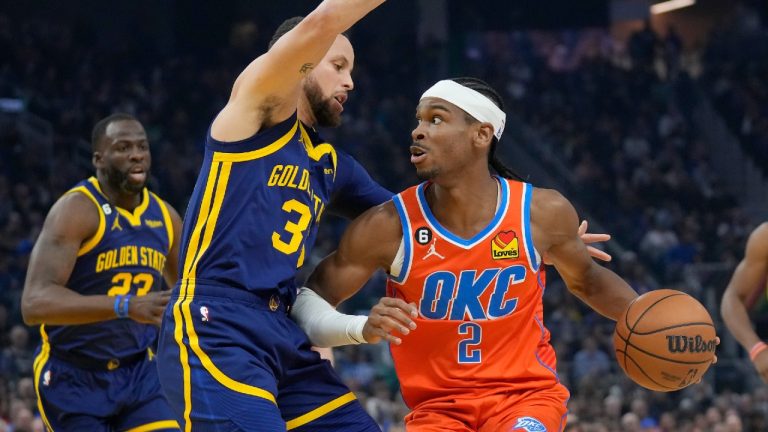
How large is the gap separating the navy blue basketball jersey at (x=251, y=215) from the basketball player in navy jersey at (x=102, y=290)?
1.59 meters

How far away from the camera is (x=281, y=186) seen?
13.3 ft

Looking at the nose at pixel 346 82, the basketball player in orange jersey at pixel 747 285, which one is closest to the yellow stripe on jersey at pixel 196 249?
the nose at pixel 346 82

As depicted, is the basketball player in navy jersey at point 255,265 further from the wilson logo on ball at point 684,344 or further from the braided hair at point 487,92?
the wilson logo on ball at point 684,344

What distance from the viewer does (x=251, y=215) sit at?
396 cm

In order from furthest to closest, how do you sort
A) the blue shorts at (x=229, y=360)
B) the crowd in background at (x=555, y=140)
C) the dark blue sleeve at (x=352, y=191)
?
the crowd in background at (x=555, y=140) → the dark blue sleeve at (x=352, y=191) → the blue shorts at (x=229, y=360)

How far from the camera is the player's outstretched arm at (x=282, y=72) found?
3838 millimetres

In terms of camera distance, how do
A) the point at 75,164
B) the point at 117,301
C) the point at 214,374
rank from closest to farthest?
the point at 214,374, the point at 117,301, the point at 75,164

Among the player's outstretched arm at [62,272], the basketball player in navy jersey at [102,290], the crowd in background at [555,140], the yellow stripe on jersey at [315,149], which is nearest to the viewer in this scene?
the yellow stripe on jersey at [315,149]

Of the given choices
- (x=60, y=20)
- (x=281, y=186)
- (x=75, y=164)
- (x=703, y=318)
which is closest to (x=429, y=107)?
(x=281, y=186)

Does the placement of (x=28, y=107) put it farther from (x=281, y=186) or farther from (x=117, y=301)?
(x=281, y=186)

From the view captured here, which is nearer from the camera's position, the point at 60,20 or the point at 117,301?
the point at 117,301

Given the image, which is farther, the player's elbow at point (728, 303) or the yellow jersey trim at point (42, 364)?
the player's elbow at point (728, 303)

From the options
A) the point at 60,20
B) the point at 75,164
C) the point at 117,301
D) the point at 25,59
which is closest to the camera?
the point at 117,301

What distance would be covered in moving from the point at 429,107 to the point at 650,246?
12.8m
